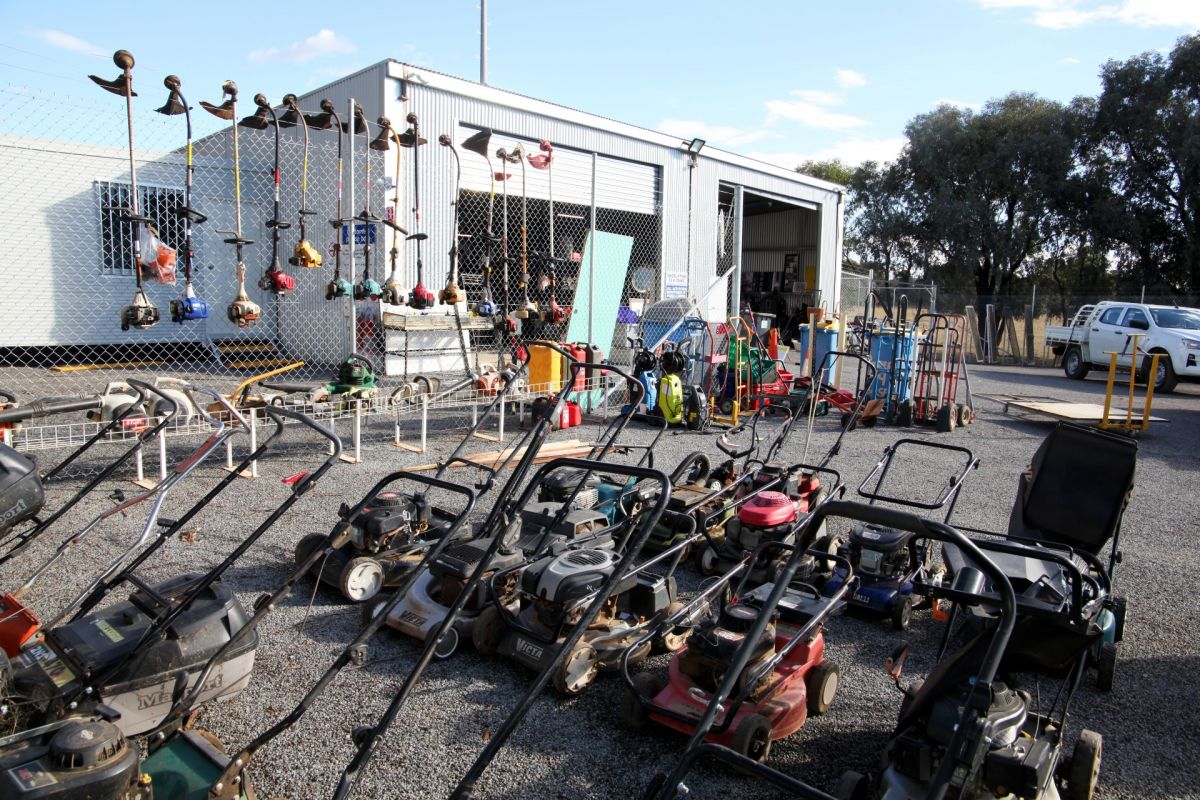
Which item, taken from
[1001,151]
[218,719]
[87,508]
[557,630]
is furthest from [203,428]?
[1001,151]

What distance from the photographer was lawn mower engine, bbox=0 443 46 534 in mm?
3420

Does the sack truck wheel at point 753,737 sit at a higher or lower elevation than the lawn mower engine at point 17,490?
lower

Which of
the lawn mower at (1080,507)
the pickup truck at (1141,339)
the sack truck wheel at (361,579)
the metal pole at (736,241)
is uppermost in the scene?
the metal pole at (736,241)

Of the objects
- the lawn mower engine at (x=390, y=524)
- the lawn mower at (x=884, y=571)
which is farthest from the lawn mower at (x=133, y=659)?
the lawn mower at (x=884, y=571)

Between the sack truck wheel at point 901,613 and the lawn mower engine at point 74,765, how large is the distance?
368 centimetres

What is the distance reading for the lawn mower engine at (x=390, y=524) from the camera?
15.1 ft

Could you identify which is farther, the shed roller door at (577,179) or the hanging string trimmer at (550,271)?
the shed roller door at (577,179)

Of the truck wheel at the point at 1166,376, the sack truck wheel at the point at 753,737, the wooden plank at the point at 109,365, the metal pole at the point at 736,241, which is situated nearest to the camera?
the sack truck wheel at the point at 753,737

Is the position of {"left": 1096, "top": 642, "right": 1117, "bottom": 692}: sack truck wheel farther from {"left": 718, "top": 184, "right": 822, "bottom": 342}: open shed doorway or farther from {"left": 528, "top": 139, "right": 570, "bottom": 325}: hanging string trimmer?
{"left": 718, "top": 184, "right": 822, "bottom": 342}: open shed doorway

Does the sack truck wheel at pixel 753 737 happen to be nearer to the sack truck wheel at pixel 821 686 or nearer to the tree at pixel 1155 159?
the sack truck wheel at pixel 821 686

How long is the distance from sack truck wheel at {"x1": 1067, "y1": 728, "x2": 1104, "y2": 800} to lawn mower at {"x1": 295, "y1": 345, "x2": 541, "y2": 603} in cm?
294

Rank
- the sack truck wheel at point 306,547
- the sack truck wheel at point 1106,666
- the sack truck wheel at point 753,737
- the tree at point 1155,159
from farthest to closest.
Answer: the tree at point 1155,159 < the sack truck wheel at point 306,547 < the sack truck wheel at point 1106,666 < the sack truck wheel at point 753,737

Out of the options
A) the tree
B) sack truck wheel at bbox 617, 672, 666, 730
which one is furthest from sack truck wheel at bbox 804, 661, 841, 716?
the tree

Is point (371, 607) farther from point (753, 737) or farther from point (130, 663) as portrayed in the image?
point (753, 737)
